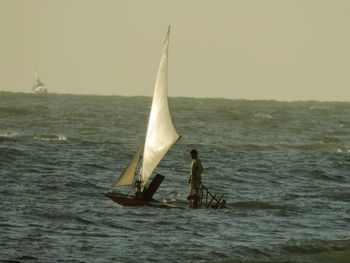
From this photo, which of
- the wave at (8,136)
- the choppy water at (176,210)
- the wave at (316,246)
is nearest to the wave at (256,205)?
the choppy water at (176,210)

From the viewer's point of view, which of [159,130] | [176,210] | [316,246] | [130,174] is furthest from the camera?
[159,130]

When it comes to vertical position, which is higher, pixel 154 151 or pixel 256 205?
pixel 154 151

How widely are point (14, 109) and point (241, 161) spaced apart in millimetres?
66201

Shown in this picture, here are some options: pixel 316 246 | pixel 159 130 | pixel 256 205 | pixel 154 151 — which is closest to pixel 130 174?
pixel 154 151

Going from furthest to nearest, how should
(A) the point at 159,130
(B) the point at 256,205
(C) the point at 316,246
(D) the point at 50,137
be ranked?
(D) the point at 50,137, (B) the point at 256,205, (A) the point at 159,130, (C) the point at 316,246

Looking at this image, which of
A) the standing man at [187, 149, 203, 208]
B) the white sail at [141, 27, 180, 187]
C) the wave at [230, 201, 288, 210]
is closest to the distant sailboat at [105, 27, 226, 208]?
the white sail at [141, 27, 180, 187]

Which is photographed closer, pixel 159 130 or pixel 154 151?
pixel 154 151

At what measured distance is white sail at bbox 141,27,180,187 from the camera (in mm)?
33906

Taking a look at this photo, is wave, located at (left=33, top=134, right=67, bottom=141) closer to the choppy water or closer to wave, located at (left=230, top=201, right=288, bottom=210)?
the choppy water

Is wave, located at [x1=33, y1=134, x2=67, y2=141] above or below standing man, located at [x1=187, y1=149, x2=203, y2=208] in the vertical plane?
below

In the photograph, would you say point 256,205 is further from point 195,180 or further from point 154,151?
point 154,151

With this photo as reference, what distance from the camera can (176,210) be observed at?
3216 centimetres

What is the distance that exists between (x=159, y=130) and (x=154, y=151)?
2.62 feet

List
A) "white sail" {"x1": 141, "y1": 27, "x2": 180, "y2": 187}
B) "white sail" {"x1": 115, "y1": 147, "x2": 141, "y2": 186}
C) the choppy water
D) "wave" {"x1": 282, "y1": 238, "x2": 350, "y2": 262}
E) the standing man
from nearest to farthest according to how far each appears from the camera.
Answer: the choppy water → "wave" {"x1": 282, "y1": 238, "x2": 350, "y2": 262} → the standing man → "white sail" {"x1": 115, "y1": 147, "x2": 141, "y2": 186} → "white sail" {"x1": 141, "y1": 27, "x2": 180, "y2": 187}
